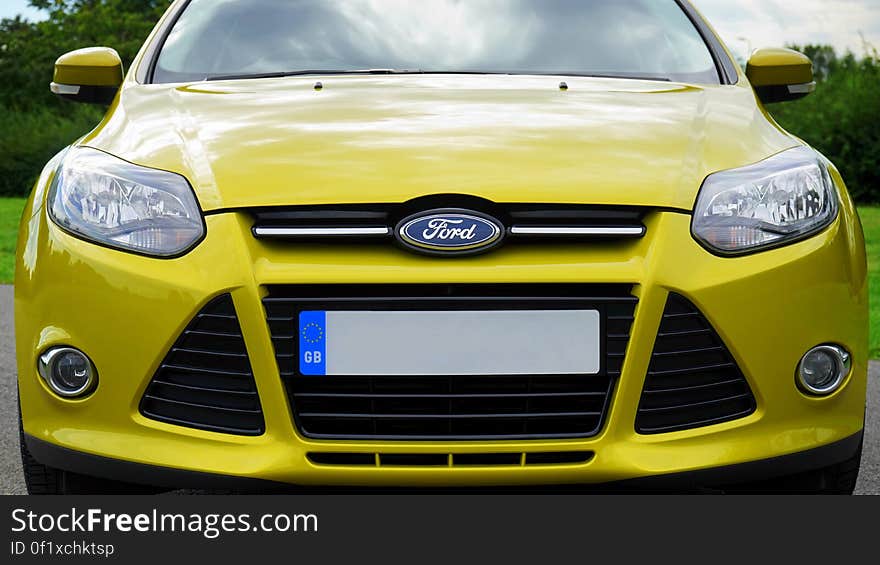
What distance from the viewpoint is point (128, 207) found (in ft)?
8.50

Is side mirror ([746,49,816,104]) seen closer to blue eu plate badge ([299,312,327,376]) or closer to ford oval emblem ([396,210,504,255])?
ford oval emblem ([396,210,504,255])

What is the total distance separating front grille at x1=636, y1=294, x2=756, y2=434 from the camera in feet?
8.05

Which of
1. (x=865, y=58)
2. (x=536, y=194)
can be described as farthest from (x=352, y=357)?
(x=865, y=58)

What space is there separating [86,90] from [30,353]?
137 cm

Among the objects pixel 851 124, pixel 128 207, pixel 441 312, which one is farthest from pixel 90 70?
pixel 851 124

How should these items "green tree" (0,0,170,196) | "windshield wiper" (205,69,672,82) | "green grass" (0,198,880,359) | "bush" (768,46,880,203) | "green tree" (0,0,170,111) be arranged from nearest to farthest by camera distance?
"windshield wiper" (205,69,672,82) → "green grass" (0,198,880,359) → "bush" (768,46,880,203) → "green tree" (0,0,170,196) → "green tree" (0,0,170,111)

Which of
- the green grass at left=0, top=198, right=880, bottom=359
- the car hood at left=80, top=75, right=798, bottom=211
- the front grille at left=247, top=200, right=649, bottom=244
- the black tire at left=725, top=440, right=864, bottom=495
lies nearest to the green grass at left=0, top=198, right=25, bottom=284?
Result: the green grass at left=0, top=198, right=880, bottom=359

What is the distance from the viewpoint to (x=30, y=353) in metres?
2.65

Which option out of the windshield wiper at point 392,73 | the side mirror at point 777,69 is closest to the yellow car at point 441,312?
the windshield wiper at point 392,73

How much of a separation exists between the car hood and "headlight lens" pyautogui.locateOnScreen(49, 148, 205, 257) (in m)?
0.04

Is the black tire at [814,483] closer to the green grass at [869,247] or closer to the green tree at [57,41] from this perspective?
the green grass at [869,247]

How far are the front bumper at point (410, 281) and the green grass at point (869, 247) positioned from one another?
4.75m

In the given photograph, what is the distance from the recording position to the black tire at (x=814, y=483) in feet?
8.90
